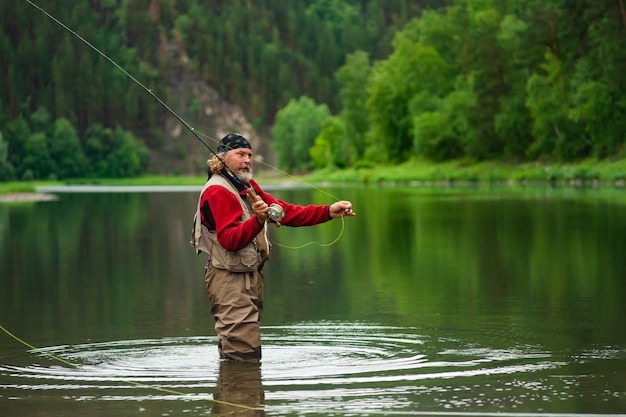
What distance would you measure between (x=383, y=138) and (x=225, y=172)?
11010 cm

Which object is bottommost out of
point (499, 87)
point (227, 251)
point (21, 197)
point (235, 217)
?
point (21, 197)

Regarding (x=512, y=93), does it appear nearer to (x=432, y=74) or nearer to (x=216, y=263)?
(x=432, y=74)

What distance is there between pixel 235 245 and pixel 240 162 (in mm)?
787

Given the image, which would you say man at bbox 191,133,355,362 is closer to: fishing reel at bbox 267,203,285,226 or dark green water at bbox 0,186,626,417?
fishing reel at bbox 267,203,285,226

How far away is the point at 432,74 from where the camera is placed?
11506cm

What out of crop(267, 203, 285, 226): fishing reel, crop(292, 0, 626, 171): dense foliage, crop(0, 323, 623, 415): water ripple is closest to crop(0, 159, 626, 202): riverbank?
crop(292, 0, 626, 171): dense foliage

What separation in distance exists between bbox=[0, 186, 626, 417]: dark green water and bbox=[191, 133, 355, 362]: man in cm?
30

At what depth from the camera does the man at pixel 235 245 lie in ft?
35.4

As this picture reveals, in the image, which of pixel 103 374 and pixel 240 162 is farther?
pixel 240 162

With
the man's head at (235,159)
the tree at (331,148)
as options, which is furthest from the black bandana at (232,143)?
the tree at (331,148)

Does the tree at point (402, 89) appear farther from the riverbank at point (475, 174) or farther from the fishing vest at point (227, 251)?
the fishing vest at point (227, 251)

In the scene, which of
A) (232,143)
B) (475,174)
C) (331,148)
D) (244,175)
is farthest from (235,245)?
(331,148)

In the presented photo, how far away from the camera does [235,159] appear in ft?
36.4

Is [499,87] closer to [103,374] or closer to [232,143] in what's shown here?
[232,143]
